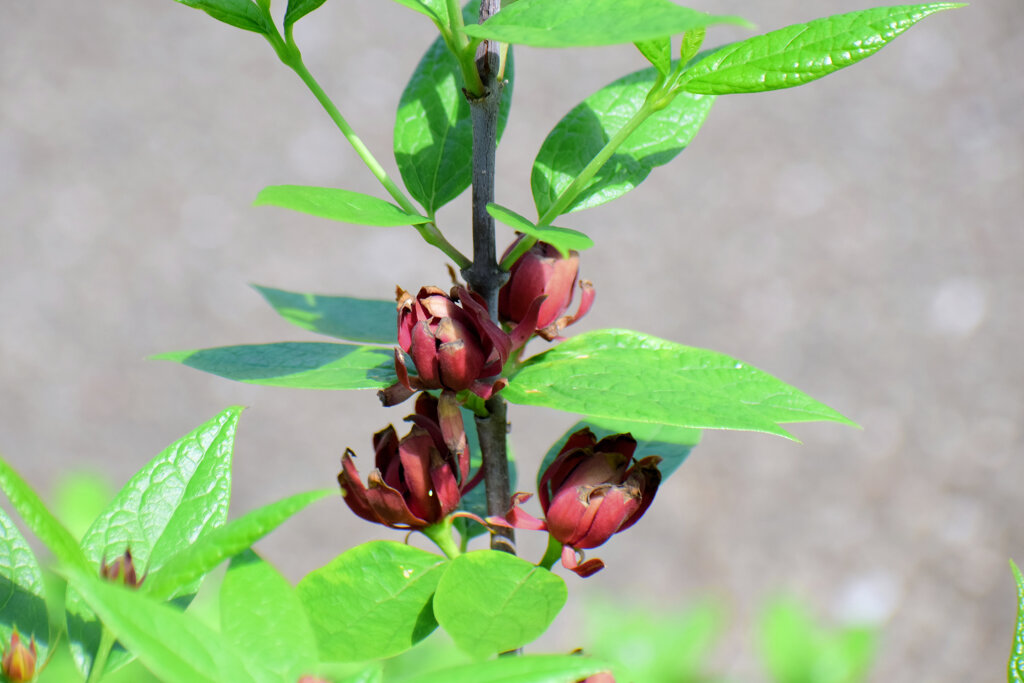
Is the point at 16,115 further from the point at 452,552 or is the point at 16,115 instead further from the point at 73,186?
the point at 452,552

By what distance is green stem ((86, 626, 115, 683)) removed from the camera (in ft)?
2.04

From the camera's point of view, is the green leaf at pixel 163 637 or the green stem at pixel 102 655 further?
the green stem at pixel 102 655

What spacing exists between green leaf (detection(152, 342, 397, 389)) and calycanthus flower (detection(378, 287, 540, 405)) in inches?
2.1

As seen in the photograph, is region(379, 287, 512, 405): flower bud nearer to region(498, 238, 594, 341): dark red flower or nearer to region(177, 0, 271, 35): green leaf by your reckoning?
region(498, 238, 594, 341): dark red flower

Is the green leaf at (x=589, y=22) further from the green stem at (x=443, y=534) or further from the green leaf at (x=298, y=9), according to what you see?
the green stem at (x=443, y=534)

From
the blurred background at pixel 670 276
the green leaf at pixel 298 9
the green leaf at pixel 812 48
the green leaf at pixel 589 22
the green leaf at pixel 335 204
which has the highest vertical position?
the green leaf at pixel 298 9

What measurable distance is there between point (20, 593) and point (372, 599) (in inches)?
9.7

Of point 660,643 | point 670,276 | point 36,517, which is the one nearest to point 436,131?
point 36,517

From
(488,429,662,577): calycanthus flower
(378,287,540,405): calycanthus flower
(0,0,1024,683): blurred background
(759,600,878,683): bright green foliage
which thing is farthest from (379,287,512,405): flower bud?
(0,0,1024,683): blurred background

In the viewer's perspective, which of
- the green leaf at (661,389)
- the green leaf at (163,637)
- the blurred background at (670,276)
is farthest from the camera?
the blurred background at (670,276)

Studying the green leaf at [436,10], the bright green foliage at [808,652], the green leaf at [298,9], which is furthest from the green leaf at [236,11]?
the bright green foliage at [808,652]

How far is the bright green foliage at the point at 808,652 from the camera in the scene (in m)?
1.22

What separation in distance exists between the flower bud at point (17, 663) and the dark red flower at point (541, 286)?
0.41 metres

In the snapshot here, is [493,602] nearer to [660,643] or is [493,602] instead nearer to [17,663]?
[17,663]
